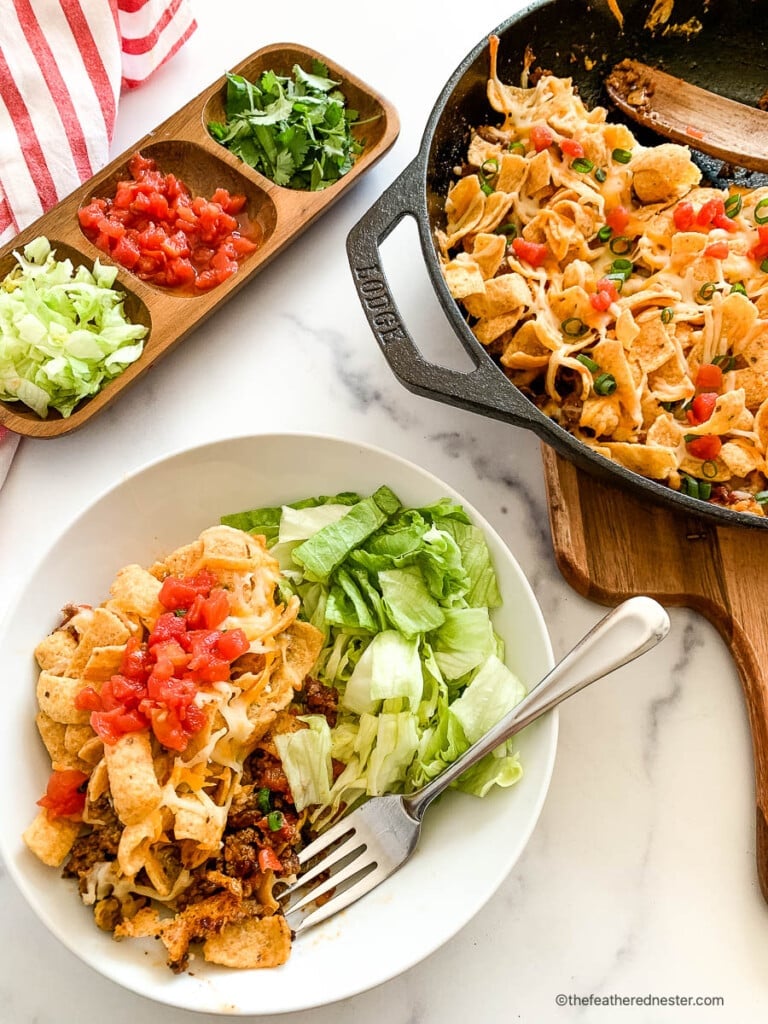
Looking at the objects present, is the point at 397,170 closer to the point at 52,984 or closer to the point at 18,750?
the point at 18,750

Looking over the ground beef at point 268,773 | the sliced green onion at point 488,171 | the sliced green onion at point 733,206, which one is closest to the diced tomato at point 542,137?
the sliced green onion at point 488,171

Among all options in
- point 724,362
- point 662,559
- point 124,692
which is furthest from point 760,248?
point 124,692

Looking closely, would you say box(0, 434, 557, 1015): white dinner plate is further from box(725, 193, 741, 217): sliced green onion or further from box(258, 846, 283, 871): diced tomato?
box(725, 193, 741, 217): sliced green onion

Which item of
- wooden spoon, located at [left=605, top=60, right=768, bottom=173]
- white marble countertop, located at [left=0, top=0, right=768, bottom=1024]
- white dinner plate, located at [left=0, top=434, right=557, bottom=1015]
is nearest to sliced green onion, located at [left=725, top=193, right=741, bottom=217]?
wooden spoon, located at [left=605, top=60, right=768, bottom=173]

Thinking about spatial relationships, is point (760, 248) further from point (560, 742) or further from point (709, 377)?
point (560, 742)

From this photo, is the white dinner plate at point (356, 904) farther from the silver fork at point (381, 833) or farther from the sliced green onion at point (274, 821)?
the sliced green onion at point (274, 821)

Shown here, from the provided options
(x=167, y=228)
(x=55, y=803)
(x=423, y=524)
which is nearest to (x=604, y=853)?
(x=423, y=524)
